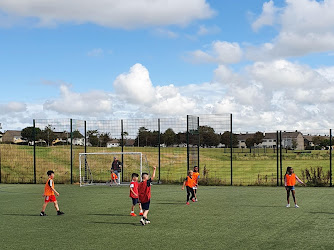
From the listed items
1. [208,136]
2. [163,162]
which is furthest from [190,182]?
[163,162]

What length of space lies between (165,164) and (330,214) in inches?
648

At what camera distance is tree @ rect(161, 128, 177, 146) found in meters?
28.8

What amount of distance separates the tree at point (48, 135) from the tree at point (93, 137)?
10.00ft

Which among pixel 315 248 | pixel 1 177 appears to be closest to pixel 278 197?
pixel 315 248

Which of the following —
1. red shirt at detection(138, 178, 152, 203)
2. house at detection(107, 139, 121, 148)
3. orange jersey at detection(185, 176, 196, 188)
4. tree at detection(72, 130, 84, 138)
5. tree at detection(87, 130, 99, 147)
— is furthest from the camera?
tree at detection(87, 130, 99, 147)

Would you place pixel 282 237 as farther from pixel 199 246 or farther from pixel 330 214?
pixel 330 214

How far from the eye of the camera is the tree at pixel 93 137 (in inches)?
1201

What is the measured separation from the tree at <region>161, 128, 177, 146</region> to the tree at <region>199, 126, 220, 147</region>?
1770 mm

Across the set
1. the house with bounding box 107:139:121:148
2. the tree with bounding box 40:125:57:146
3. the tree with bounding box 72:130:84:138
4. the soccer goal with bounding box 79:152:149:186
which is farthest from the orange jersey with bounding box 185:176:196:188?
the tree with bounding box 40:125:57:146

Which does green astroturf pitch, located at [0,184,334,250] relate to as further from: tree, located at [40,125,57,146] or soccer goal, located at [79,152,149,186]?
tree, located at [40,125,57,146]

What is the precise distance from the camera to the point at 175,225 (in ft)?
39.4

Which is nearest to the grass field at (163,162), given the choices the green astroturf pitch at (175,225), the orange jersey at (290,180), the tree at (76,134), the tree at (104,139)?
the tree at (104,139)

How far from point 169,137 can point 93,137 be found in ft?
17.9

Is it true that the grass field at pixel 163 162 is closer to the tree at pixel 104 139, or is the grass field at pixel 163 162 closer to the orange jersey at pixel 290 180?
the tree at pixel 104 139
